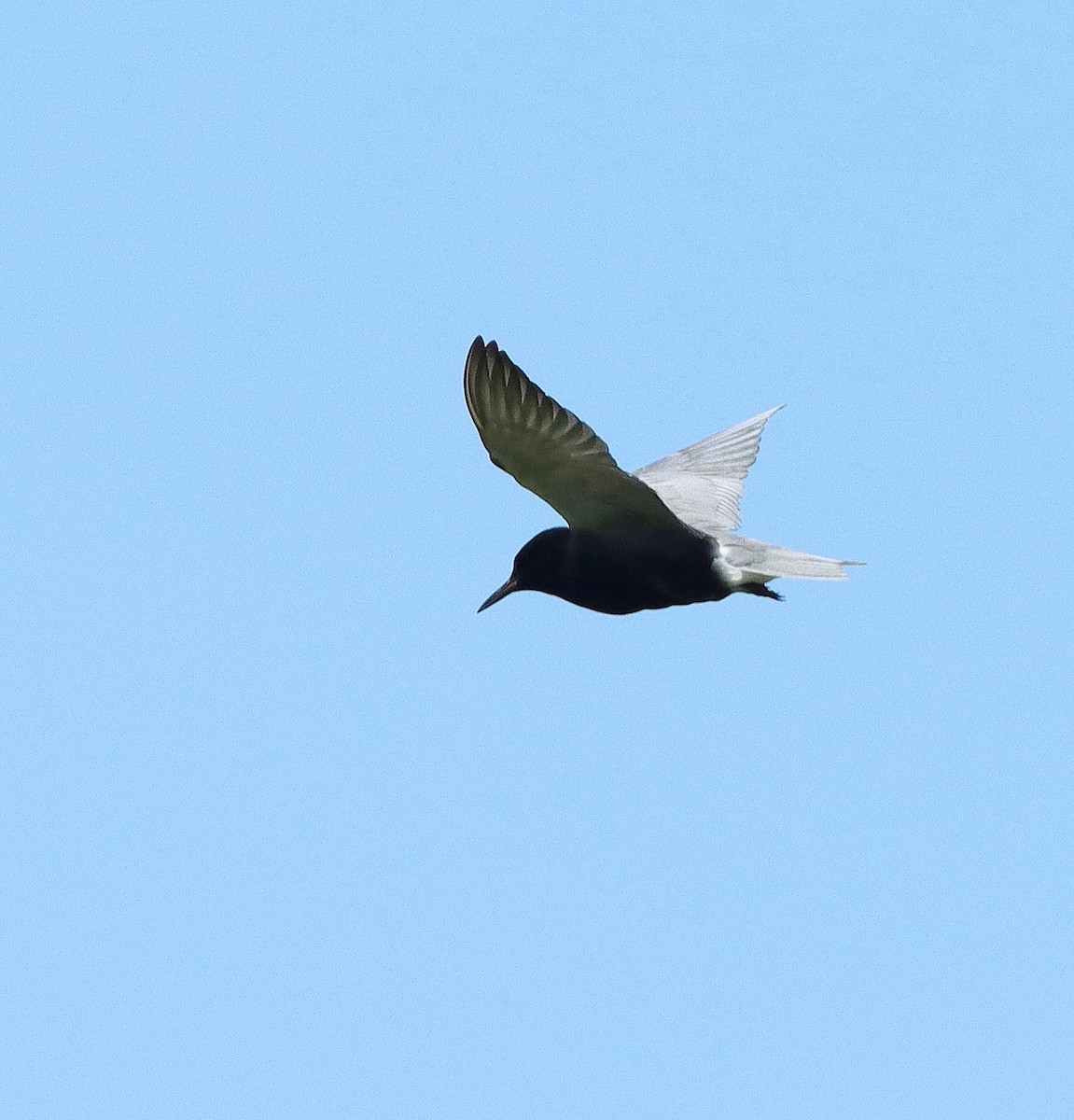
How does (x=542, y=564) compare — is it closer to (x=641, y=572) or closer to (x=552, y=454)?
(x=641, y=572)

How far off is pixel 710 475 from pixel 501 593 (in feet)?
6.62

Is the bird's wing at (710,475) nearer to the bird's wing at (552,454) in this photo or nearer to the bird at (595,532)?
the bird at (595,532)

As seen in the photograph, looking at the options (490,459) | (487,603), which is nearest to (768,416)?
(487,603)

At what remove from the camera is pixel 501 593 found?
9.01 metres

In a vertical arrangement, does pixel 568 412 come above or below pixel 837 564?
above

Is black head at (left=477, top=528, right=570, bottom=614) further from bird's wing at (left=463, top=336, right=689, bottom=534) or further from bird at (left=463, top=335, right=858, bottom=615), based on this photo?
bird's wing at (left=463, top=336, right=689, bottom=534)

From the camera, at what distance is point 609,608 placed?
8.66 m

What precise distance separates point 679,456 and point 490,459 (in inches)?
126

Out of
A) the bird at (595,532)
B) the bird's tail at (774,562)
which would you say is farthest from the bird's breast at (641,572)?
the bird's tail at (774,562)

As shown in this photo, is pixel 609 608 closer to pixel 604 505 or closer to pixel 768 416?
pixel 604 505

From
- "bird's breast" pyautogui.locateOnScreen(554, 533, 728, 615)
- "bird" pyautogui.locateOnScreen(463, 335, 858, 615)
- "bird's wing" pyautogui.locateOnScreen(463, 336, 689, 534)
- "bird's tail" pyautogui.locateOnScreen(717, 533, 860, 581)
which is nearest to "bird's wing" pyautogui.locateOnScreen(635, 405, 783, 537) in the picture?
"bird" pyautogui.locateOnScreen(463, 335, 858, 615)

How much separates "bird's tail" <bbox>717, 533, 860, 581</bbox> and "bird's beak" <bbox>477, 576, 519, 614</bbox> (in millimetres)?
1053

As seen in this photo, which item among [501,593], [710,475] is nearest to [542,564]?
[501,593]

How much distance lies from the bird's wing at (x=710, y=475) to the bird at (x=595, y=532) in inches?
4.8
